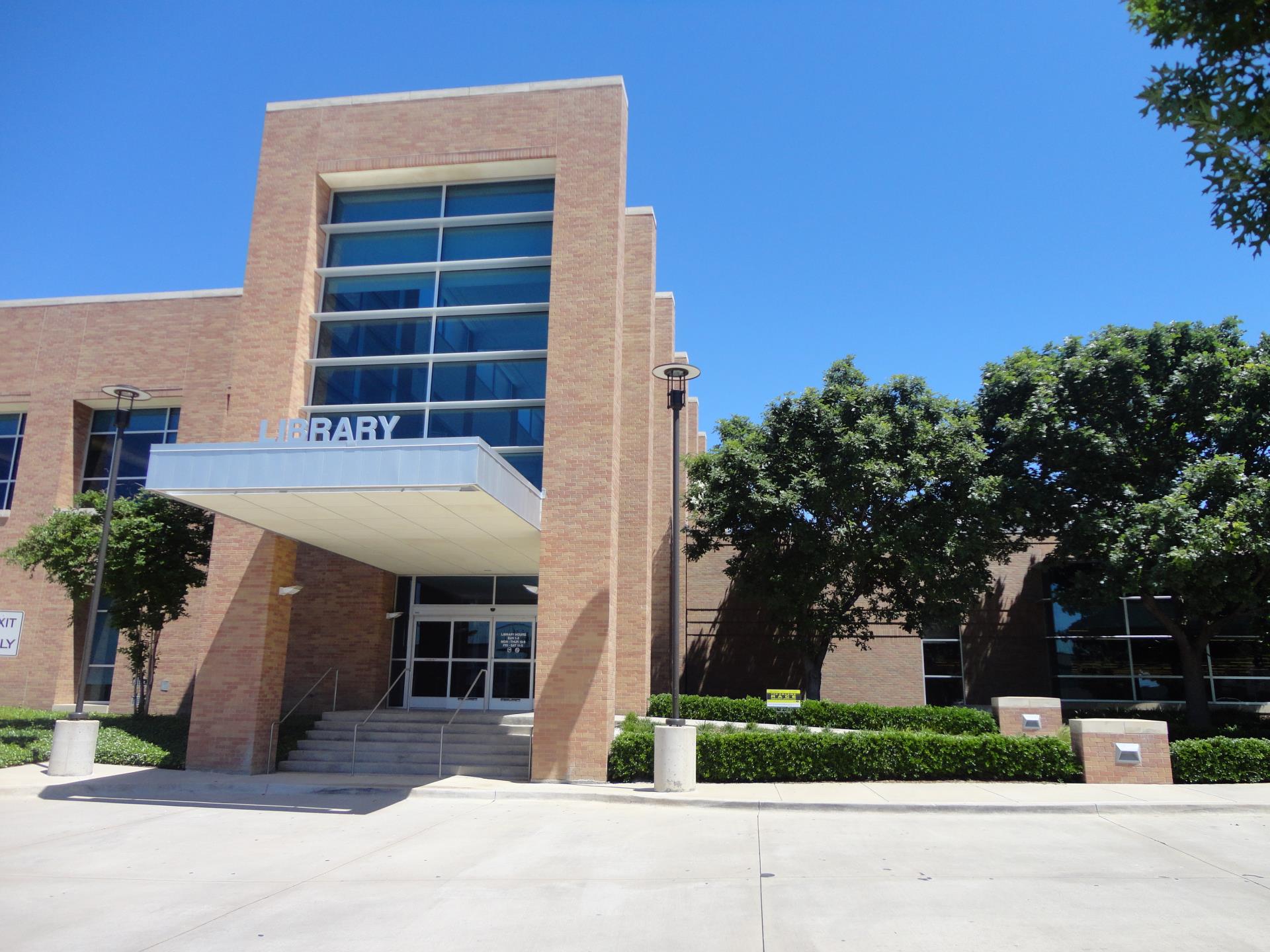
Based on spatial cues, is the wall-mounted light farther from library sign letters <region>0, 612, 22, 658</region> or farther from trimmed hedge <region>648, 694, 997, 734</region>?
library sign letters <region>0, 612, 22, 658</region>

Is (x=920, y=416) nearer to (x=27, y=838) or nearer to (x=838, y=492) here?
(x=838, y=492)

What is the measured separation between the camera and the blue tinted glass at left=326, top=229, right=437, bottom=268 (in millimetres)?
18656

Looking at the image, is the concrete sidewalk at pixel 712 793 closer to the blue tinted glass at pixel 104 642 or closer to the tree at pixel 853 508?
the tree at pixel 853 508

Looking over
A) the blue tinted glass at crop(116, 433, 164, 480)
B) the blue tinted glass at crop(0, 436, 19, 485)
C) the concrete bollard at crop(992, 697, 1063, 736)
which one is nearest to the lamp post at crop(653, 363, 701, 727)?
A: the concrete bollard at crop(992, 697, 1063, 736)

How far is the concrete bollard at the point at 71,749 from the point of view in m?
15.2

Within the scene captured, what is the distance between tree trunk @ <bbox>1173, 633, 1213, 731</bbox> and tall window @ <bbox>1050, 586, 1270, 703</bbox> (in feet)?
13.8

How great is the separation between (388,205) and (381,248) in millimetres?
1014

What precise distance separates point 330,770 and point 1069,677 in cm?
2194

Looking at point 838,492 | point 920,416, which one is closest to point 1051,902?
point 838,492

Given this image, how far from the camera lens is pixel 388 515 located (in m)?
14.2

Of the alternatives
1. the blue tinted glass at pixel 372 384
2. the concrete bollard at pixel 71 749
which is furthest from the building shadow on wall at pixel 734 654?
the concrete bollard at pixel 71 749

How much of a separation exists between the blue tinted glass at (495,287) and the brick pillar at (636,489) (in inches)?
133

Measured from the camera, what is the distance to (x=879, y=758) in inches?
583

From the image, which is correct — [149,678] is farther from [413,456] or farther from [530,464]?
[413,456]
